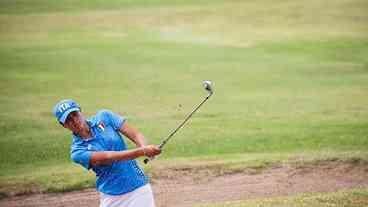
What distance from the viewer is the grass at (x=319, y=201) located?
10.6 metres

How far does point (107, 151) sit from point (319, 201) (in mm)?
4131

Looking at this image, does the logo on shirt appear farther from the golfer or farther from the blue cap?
the blue cap

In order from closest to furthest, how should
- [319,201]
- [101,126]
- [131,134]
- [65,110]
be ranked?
[65,110] → [101,126] → [131,134] → [319,201]

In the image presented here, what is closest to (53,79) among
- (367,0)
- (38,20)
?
(38,20)

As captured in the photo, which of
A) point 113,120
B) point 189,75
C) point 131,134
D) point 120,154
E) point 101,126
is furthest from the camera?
point 189,75

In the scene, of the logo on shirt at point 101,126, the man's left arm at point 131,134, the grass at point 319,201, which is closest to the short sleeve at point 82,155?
the logo on shirt at point 101,126

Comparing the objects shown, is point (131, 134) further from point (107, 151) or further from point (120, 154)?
point (120, 154)

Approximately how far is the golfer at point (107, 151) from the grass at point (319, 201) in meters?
3.41

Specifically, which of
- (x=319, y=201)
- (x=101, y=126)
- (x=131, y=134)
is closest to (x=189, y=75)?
(x=319, y=201)

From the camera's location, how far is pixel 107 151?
7754 millimetres

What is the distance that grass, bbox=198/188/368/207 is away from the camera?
10594mm

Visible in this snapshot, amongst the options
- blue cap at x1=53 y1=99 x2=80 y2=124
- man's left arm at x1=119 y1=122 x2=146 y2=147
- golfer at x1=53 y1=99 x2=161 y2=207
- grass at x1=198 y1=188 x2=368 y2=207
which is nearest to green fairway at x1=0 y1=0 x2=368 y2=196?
grass at x1=198 y1=188 x2=368 y2=207

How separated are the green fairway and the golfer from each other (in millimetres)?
3849

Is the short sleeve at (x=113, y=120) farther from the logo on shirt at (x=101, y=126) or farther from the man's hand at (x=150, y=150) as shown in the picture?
the man's hand at (x=150, y=150)
